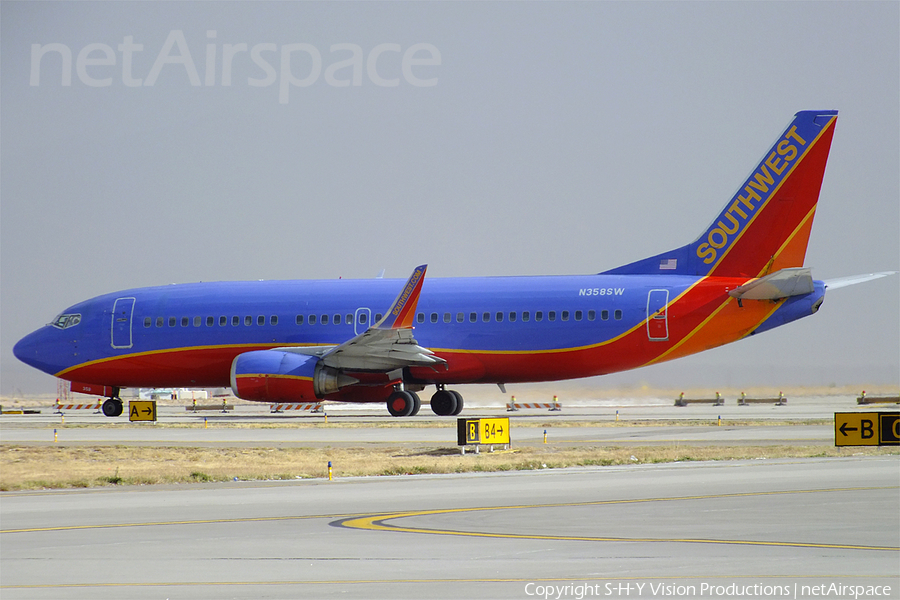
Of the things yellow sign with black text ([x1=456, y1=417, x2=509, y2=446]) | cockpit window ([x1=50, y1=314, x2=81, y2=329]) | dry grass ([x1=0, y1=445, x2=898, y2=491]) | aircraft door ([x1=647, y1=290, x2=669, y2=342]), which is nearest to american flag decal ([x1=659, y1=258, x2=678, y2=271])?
aircraft door ([x1=647, y1=290, x2=669, y2=342])

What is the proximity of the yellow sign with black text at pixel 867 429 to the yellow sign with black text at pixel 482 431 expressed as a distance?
708 centimetres

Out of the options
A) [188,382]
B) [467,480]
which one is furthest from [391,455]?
[188,382]

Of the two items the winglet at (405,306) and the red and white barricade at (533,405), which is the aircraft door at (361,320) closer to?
the winglet at (405,306)

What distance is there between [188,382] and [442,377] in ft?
31.6

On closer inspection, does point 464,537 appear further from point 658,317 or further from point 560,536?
point 658,317

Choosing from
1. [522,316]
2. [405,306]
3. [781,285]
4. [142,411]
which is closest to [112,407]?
[142,411]

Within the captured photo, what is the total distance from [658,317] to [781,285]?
379cm

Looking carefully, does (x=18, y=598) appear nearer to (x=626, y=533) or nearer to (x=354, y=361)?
(x=626, y=533)

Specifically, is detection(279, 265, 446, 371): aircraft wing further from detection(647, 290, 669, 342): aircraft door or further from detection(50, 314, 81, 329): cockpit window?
detection(50, 314, 81, 329): cockpit window

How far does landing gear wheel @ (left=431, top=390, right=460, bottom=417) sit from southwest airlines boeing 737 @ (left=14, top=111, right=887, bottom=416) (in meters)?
0.05

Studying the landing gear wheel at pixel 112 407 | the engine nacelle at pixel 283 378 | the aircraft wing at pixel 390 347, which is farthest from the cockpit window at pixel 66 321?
the aircraft wing at pixel 390 347

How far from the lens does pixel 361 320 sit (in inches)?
1510

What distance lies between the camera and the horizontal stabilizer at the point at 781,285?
33.8m

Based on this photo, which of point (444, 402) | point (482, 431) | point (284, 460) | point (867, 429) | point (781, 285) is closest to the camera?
point (867, 429)
